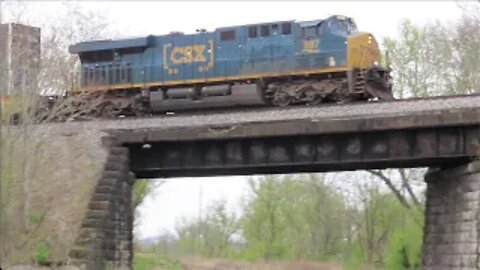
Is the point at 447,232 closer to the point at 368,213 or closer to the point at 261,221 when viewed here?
the point at 368,213

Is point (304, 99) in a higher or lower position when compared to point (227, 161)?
higher

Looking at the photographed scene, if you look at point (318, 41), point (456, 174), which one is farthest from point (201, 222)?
point (456, 174)

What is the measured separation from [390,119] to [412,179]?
22.3 m

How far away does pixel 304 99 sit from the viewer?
2458 cm

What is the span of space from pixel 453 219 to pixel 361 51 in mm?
7110

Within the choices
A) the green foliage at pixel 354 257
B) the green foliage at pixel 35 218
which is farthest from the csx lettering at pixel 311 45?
the green foliage at pixel 354 257

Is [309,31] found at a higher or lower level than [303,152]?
higher

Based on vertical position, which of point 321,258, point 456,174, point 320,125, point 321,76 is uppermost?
point 321,76

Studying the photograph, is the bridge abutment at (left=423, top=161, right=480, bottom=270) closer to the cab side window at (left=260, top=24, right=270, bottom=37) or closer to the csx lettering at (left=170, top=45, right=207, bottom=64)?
the cab side window at (left=260, top=24, right=270, bottom=37)

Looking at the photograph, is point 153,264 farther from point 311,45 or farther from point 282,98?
point 311,45

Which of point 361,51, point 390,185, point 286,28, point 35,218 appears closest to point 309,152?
point 361,51

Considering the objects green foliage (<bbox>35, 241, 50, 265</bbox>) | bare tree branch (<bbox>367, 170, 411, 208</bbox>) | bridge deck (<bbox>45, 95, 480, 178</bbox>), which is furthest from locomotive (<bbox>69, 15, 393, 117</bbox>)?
bare tree branch (<bbox>367, 170, 411, 208</bbox>)

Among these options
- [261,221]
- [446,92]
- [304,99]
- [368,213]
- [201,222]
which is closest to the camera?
[304,99]

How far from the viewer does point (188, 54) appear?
28.0 m
